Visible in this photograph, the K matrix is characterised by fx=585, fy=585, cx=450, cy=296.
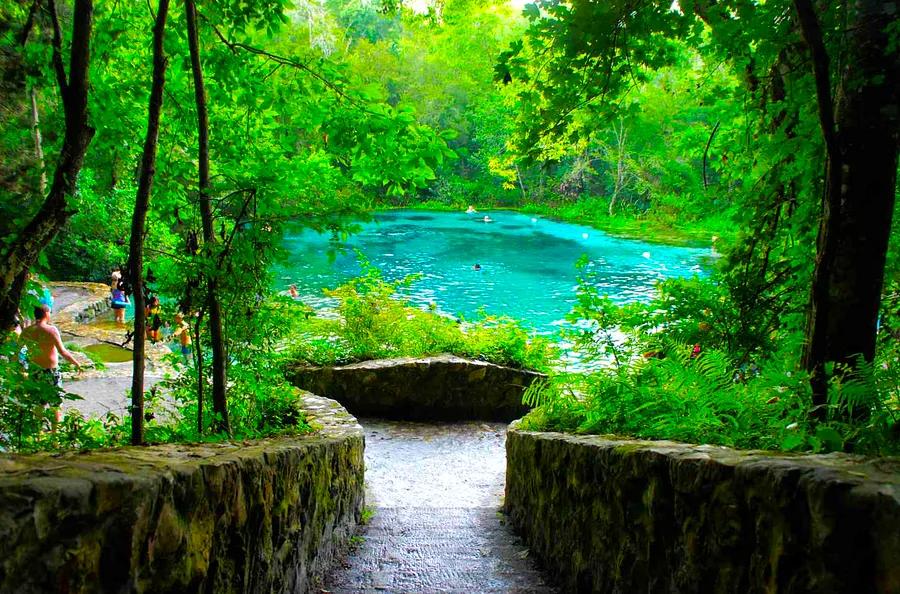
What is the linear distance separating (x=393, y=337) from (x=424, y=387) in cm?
159

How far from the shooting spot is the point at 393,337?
35.1 feet

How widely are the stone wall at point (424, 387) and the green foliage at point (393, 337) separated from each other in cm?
40

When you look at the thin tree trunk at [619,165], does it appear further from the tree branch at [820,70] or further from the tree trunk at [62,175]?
the tree trunk at [62,175]

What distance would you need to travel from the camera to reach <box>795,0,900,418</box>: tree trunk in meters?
2.54

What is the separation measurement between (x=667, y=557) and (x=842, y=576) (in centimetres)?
99

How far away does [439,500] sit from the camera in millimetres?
6379

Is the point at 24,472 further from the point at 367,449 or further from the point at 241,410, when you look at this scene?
the point at 367,449

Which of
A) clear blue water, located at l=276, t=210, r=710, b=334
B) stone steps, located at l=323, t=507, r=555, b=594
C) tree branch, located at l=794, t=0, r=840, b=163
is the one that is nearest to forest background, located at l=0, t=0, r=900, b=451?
tree branch, located at l=794, t=0, r=840, b=163

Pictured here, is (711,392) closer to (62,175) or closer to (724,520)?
(724,520)

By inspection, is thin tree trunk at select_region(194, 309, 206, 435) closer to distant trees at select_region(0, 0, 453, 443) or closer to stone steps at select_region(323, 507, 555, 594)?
distant trees at select_region(0, 0, 453, 443)

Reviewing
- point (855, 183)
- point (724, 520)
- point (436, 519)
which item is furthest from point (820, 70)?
point (436, 519)

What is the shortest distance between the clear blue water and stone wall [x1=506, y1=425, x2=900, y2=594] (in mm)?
13750

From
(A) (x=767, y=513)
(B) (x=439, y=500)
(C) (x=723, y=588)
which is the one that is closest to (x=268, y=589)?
(C) (x=723, y=588)

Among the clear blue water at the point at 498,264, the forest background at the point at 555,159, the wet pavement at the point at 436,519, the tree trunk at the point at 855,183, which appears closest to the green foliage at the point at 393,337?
the wet pavement at the point at 436,519
